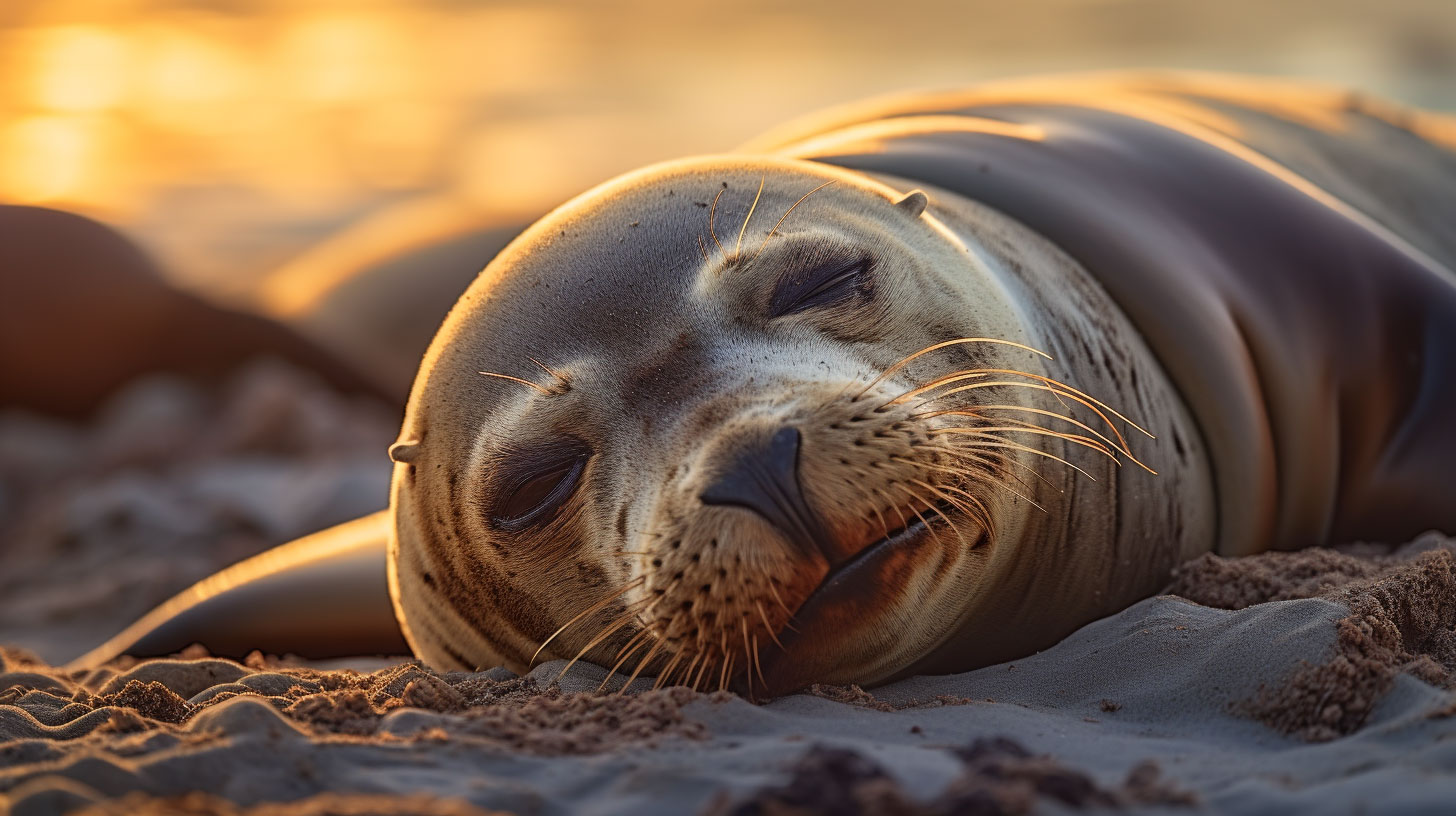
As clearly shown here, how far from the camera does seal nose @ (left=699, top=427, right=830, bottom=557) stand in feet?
8.43

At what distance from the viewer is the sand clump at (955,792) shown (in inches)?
72.6

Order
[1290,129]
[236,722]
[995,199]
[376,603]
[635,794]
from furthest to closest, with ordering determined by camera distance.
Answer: [1290,129] → [376,603] → [995,199] → [236,722] → [635,794]

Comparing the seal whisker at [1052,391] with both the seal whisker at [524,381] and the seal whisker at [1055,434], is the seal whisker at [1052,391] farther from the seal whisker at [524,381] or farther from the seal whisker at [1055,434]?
the seal whisker at [524,381]

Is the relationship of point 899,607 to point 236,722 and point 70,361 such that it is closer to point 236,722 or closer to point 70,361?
point 236,722

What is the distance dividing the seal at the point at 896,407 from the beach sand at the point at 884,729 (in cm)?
17

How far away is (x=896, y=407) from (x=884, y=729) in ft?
2.01

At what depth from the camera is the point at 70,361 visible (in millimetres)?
8141

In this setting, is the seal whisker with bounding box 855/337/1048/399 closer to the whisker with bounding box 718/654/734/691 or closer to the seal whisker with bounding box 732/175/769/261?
the seal whisker with bounding box 732/175/769/261

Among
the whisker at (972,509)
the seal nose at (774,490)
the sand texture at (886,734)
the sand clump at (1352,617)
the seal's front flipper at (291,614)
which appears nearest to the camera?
the sand texture at (886,734)

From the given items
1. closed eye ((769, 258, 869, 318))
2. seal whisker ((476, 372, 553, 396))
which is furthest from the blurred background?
closed eye ((769, 258, 869, 318))

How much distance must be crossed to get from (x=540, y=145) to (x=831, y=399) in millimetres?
8394

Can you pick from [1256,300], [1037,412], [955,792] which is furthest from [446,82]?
[955,792]

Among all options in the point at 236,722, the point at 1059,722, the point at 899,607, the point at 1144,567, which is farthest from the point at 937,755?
the point at 1144,567

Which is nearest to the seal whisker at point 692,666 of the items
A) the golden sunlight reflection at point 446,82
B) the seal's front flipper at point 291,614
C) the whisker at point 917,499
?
the whisker at point 917,499
